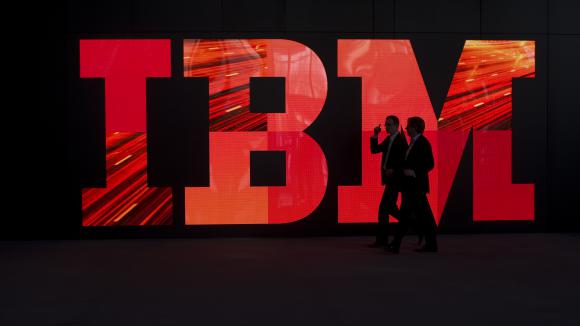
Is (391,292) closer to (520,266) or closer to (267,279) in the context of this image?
(267,279)

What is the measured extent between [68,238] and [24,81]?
2297 mm

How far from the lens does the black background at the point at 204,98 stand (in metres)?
7.84

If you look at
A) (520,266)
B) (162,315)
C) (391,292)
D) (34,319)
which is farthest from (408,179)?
(34,319)

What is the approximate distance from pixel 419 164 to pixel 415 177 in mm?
177

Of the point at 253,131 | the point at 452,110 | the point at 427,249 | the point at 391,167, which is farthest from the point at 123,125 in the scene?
the point at 452,110

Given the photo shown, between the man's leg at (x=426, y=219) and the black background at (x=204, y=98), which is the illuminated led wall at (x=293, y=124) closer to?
the black background at (x=204, y=98)

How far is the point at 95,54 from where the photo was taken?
788 cm

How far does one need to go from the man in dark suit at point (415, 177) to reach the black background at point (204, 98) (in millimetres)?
1370

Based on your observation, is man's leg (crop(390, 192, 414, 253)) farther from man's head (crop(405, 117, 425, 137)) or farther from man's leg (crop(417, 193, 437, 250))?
man's head (crop(405, 117, 425, 137))

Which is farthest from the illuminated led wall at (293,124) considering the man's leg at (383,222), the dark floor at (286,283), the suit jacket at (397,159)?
the suit jacket at (397,159)

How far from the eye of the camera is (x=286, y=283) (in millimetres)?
5355

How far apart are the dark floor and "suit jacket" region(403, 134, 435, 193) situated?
0.85 metres

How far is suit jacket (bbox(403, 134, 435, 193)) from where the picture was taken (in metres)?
6.64

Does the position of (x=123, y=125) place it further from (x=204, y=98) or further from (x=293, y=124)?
(x=293, y=124)
